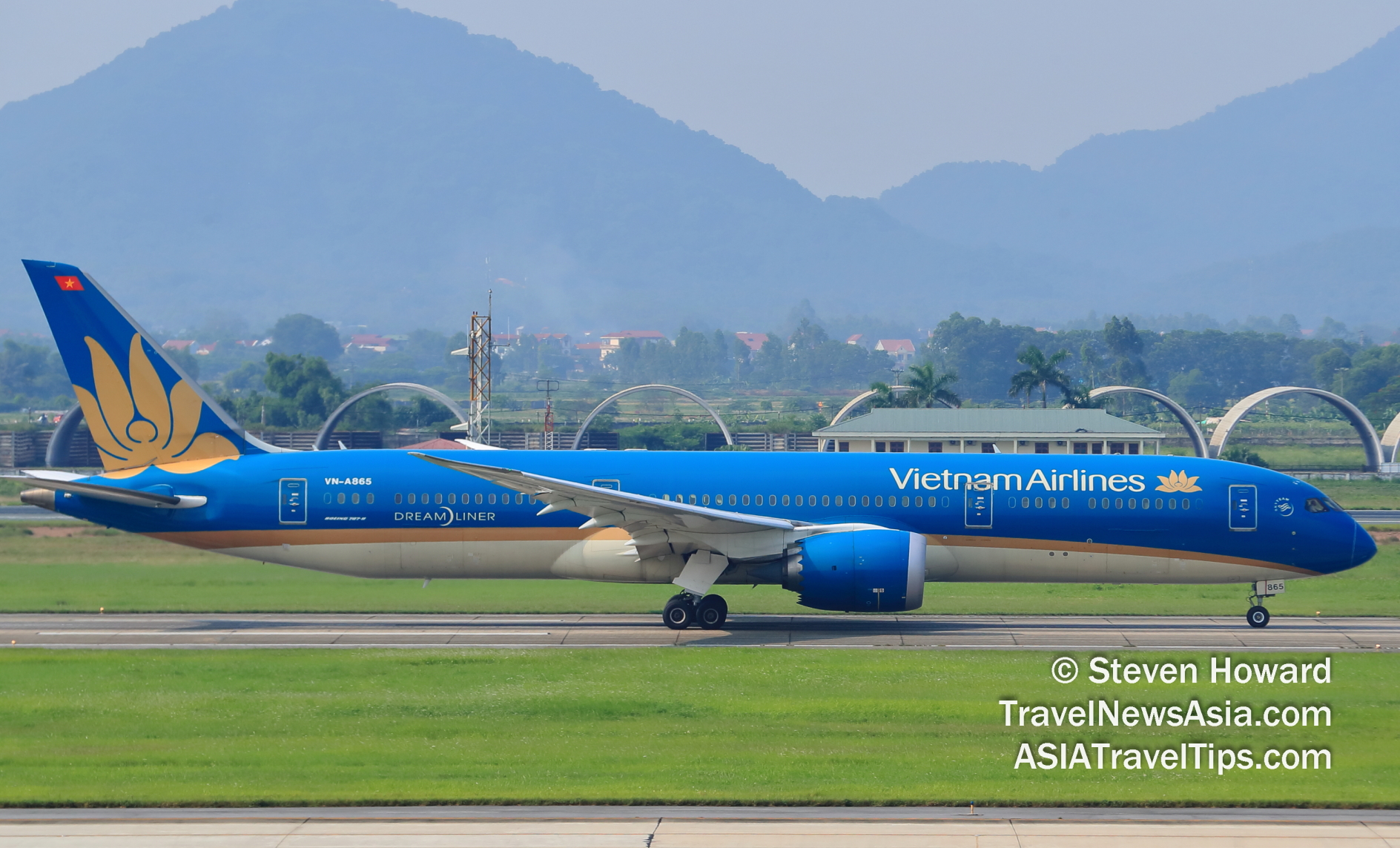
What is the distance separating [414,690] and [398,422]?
11131 centimetres

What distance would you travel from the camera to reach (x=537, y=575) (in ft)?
108

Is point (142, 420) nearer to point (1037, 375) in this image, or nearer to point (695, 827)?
point (695, 827)

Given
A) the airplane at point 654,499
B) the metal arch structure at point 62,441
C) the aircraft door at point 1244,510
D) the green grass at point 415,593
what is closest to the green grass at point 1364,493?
the green grass at point 415,593

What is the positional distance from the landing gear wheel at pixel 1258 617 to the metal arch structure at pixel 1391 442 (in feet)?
233

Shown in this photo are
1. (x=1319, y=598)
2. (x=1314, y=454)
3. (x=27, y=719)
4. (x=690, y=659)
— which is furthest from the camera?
(x=1314, y=454)

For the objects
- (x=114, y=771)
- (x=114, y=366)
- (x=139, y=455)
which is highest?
(x=114, y=366)

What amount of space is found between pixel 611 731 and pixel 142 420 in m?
18.7

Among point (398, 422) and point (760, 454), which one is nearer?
point (760, 454)

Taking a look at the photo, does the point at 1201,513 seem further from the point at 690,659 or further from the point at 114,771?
the point at 114,771

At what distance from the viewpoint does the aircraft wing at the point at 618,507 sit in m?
29.0

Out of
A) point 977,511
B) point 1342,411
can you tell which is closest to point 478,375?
point 977,511

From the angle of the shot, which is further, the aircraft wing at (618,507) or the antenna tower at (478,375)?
the antenna tower at (478,375)

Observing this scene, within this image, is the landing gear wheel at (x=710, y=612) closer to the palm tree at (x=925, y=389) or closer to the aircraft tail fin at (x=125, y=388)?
the aircraft tail fin at (x=125, y=388)

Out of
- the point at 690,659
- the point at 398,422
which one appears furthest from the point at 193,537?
the point at 398,422
